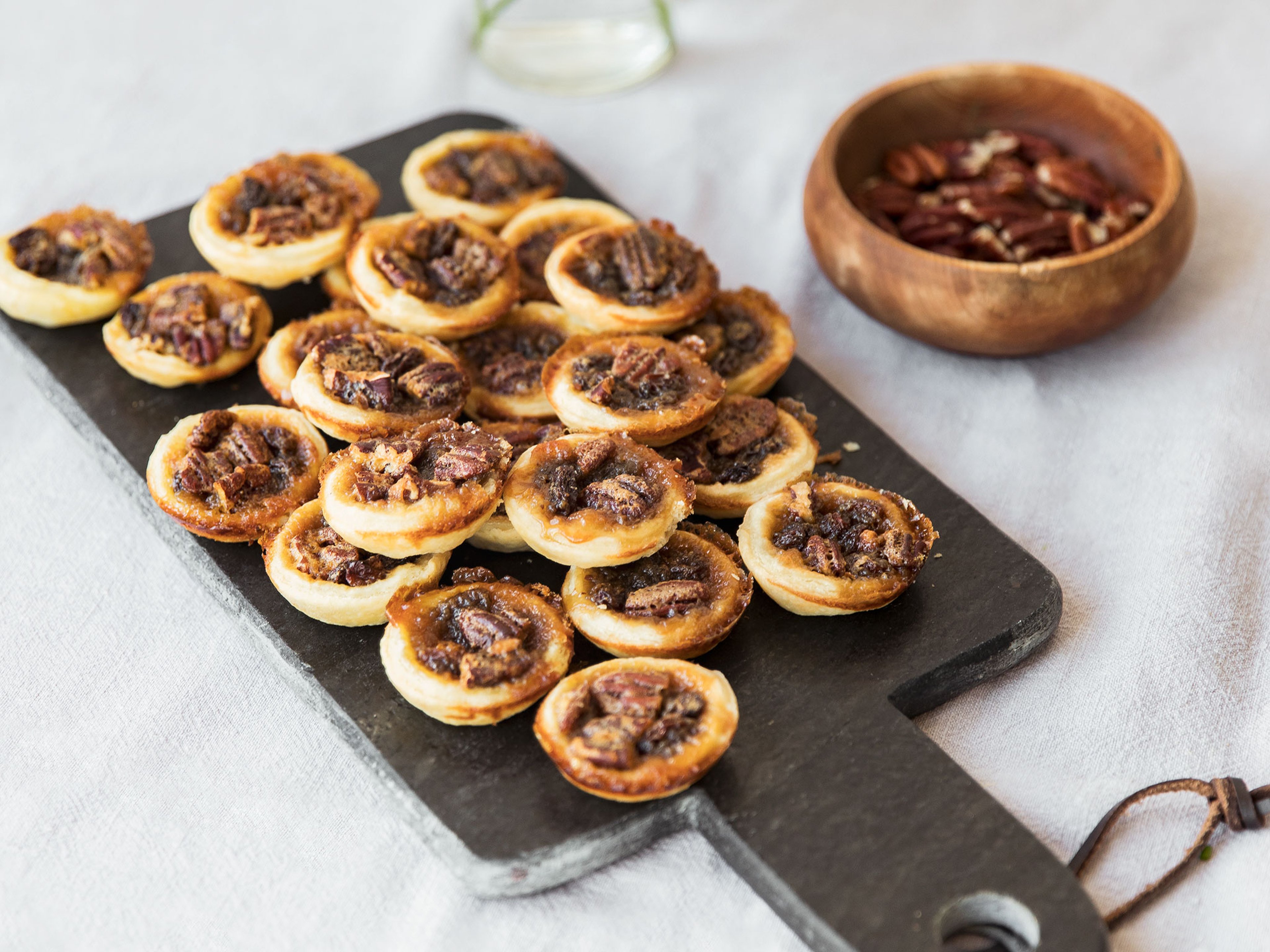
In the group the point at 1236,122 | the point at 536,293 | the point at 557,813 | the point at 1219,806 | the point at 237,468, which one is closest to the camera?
Answer: the point at 557,813

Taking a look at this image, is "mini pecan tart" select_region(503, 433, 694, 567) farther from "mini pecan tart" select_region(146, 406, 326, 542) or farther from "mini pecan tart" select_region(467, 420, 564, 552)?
"mini pecan tart" select_region(146, 406, 326, 542)

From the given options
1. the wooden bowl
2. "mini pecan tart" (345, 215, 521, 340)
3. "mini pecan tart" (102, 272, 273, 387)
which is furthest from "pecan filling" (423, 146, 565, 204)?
the wooden bowl

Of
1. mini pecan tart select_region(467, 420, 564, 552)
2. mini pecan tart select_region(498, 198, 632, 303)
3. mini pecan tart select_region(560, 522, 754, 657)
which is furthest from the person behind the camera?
mini pecan tart select_region(498, 198, 632, 303)

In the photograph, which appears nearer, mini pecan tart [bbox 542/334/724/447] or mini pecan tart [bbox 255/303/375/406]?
mini pecan tart [bbox 542/334/724/447]

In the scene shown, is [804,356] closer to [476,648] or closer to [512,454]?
[512,454]

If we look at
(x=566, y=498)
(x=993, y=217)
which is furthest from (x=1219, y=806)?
(x=993, y=217)

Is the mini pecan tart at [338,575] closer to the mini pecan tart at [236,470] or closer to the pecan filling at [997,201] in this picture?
the mini pecan tart at [236,470]

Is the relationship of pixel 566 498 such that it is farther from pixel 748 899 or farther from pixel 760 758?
pixel 748 899
